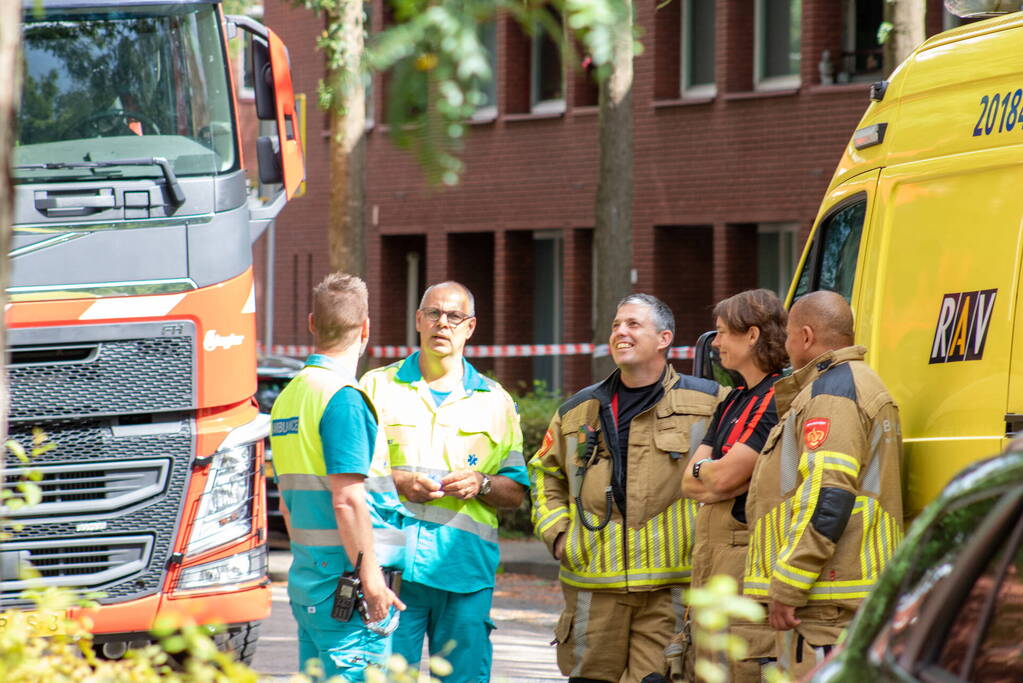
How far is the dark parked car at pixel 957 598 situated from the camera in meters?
2.59

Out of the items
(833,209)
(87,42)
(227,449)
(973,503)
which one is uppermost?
(87,42)

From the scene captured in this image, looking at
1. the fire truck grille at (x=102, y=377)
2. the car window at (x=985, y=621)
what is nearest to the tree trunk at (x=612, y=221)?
the fire truck grille at (x=102, y=377)

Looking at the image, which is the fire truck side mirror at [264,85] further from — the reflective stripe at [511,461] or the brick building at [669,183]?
the brick building at [669,183]

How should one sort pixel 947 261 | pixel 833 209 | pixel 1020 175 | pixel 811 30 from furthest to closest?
pixel 811 30 < pixel 833 209 < pixel 947 261 < pixel 1020 175

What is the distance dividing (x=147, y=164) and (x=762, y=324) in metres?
3.25

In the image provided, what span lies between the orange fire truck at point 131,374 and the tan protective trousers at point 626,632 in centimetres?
200

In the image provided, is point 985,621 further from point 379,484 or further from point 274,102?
point 274,102

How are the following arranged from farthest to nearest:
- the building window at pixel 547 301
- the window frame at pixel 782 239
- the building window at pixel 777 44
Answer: the building window at pixel 547 301
the window frame at pixel 782 239
the building window at pixel 777 44

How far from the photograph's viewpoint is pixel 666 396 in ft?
20.2

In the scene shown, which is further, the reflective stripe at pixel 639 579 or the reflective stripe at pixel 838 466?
the reflective stripe at pixel 639 579

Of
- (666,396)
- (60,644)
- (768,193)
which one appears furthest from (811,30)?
(60,644)

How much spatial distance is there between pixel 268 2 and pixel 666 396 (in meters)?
7.61

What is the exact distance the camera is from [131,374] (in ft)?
24.4

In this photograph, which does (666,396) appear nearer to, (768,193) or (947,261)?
(947,261)
